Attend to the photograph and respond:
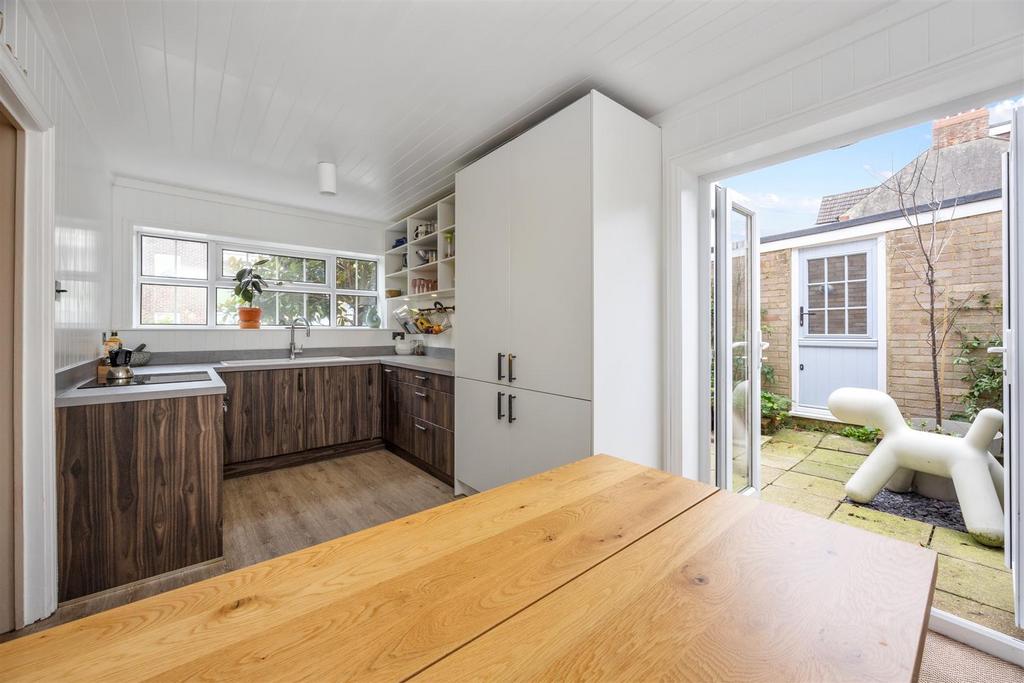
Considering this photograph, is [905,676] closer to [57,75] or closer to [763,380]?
[57,75]

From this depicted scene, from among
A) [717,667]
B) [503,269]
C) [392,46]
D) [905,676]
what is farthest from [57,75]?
[905,676]

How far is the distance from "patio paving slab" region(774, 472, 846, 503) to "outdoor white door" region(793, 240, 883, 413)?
1.04 metres

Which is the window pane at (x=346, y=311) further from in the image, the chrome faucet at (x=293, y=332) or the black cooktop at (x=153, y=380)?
the black cooktop at (x=153, y=380)

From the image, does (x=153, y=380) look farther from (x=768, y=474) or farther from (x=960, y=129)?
(x=960, y=129)

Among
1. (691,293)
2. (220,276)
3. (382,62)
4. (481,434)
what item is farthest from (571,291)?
Result: (220,276)

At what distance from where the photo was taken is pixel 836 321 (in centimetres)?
361

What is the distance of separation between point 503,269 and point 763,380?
3121mm

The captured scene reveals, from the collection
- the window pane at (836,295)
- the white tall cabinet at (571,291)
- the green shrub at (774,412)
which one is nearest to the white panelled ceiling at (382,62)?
the white tall cabinet at (571,291)

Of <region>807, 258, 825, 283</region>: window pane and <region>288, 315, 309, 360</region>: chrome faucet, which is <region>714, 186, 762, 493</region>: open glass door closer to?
<region>807, 258, 825, 283</region>: window pane

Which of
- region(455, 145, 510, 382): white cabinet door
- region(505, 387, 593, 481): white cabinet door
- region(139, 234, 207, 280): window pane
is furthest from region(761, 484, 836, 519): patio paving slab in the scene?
region(139, 234, 207, 280): window pane

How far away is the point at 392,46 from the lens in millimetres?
1782

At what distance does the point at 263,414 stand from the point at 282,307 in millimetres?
1214

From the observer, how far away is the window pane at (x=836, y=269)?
352 cm

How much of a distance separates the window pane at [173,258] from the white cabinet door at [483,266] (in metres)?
2.65
